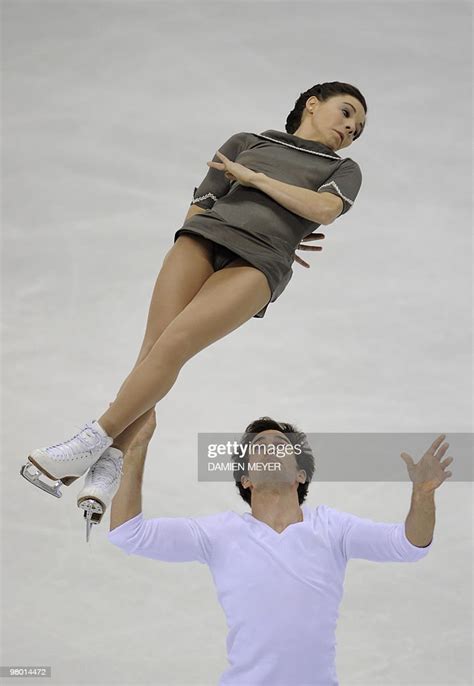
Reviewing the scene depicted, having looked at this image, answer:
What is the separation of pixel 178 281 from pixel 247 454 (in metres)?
0.80

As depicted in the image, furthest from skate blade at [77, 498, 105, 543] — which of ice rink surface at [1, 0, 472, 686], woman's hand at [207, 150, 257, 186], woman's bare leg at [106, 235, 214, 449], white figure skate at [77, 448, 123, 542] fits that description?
ice rink surface at [1, 0, 472, 686]

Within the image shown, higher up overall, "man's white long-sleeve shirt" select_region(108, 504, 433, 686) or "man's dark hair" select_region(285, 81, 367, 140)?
"man's dark hair" select_region(285, 81, 367, 140)

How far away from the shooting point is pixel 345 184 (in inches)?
114

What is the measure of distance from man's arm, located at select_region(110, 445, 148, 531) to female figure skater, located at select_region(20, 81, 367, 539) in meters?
0.24

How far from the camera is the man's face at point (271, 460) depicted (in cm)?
327

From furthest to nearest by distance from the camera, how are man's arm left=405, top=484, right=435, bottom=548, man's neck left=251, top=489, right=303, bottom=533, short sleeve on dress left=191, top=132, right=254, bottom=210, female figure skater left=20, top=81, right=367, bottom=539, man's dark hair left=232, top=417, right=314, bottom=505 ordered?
man's dark hair left=232, top=417, right=314, bottom=505 → man's neck left=251, top=489, right=303, bottom=533 → short sleeve on dress left=191, top=132, right=254, bottom=210 → man's arm left=405, top=484, right=435, bottom=548 → female figure skater left=20, top=81, right=367, bottom=539

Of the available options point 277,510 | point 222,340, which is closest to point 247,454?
point 277,510

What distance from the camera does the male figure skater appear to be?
290 centimetres

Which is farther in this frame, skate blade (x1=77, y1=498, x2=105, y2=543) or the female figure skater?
the female figure skater

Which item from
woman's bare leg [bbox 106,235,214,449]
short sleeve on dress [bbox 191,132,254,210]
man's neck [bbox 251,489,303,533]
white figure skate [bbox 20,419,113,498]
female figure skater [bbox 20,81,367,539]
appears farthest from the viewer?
man's neck [bbox 251,489,303,533]

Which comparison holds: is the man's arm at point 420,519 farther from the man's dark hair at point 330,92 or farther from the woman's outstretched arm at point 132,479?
the man's dark hair at point 330,92

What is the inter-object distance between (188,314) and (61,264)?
10.7 feet

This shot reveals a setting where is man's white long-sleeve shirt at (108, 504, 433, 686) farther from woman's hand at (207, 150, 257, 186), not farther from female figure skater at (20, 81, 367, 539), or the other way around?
woman's hand at (207, 150, 257, 186)

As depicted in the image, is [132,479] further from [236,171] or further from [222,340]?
[222,340]
